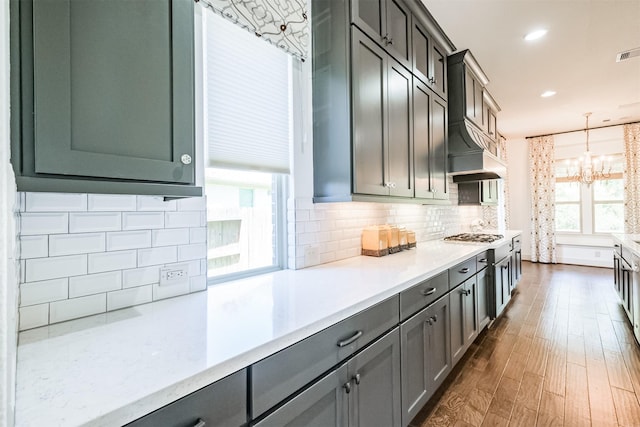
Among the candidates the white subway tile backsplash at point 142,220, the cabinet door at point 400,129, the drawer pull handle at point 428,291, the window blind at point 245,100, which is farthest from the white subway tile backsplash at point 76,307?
the cabinet door at point 400,129

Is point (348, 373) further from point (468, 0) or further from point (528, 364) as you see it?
point (468, 0)

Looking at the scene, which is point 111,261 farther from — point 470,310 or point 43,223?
point 470,310

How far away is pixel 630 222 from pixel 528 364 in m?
5.51

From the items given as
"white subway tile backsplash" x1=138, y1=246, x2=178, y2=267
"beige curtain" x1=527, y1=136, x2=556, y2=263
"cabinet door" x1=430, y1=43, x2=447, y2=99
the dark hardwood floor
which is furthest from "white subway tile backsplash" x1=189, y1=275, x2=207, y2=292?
"beige curtain" x1=527, y1=136, x2=556, y2=263

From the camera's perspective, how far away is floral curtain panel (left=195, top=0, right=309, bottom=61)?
1292 millimetres

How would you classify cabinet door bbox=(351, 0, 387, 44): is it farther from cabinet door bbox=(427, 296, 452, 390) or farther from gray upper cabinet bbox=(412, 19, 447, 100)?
cabinet door bbox=(427, 296, 452, 390)

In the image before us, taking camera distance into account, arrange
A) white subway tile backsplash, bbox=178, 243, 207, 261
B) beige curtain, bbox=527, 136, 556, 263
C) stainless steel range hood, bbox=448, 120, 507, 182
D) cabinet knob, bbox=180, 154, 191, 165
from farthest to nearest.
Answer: beige curtain, bbox=527, 136, 556, 263, stainless steel range hood, bbox=448, 120, 507, 182, white subway tile backsplash, bbox=178, 243, 207, 261, cabinet knob, bbox=180, 154, 191, 165

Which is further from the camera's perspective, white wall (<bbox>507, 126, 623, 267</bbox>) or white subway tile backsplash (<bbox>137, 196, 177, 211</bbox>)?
white wall (<bbox>507, 126, 623, 267</bbox>)

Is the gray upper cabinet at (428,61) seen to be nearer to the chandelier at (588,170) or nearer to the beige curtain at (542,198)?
the chandelier at (588,170)

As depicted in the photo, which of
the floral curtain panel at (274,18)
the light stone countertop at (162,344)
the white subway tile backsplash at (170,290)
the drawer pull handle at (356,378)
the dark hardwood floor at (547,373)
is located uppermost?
the floral curtain panel at (274,18)

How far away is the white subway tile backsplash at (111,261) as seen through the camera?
1.03 m

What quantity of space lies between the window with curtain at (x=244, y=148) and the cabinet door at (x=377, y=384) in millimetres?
777

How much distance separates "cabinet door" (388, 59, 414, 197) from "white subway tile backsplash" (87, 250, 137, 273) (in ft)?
5.20

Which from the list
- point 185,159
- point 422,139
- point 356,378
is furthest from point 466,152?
point 185,159
